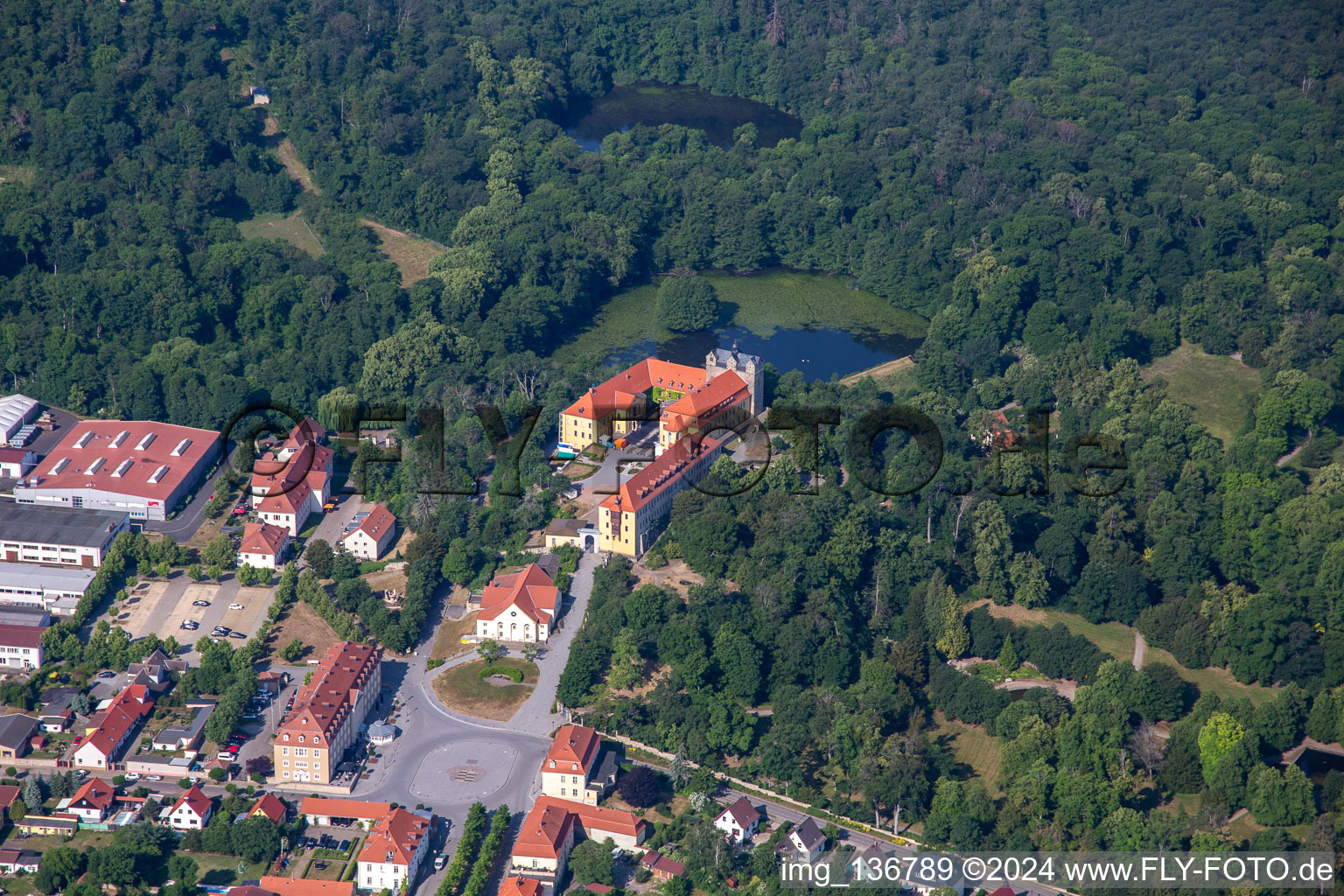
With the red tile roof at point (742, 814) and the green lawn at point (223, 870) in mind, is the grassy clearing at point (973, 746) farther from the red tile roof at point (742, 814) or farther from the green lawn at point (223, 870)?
the green lawn at point (223, 870)

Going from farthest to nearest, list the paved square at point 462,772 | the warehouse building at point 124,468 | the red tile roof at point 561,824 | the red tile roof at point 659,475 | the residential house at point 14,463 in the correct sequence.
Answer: the residential house at point 14,463 < the warehouse building at point 124,468 < the red tile roof at point 659,475 < the paved square at point 462,772 < the red tile roof at point 561,824

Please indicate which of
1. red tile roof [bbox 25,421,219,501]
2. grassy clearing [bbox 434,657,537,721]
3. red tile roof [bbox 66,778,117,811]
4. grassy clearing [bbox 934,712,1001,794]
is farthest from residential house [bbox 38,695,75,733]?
grassy clearing [bbox 934,712,1001,794]

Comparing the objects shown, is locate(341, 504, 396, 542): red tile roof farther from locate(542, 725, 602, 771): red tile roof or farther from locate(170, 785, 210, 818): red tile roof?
locate(170, 785, 210, 818): red tile roof

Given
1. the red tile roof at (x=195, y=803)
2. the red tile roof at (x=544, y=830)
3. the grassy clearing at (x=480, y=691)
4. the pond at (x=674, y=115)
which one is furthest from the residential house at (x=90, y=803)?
the pond at (x=674, y=115)

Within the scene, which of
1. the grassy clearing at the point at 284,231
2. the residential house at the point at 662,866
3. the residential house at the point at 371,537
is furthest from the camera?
the grassy clearing at the point at 284,231

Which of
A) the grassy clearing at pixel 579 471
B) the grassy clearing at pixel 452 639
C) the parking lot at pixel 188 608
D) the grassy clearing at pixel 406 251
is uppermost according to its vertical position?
the grassy clearing at pixel 579 471

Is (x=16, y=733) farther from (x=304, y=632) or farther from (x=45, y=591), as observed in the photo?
(x=304, y=632)

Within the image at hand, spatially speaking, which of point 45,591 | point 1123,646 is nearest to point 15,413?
point 45,591
